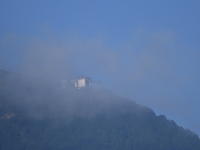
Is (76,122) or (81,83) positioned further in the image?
(81,83)

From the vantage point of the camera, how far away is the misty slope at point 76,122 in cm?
3009

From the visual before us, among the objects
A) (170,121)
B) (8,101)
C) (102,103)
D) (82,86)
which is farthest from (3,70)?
(170,121)

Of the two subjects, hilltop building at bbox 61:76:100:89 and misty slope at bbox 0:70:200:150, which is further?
hilltop building at bbox 61:76:100:89

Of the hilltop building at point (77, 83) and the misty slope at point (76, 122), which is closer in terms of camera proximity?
the misty slope at point (76, 122)

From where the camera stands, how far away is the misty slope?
30094 mm

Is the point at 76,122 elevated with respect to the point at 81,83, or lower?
lower

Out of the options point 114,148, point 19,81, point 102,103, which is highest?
point 19,81

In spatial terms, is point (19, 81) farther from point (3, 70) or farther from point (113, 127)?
point (113, 127)

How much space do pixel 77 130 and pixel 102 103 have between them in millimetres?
6144

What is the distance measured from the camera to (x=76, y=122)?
3322 centimetres

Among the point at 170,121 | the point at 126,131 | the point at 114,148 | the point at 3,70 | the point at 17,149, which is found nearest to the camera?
the point at 17,149

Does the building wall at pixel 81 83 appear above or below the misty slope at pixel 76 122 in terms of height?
above

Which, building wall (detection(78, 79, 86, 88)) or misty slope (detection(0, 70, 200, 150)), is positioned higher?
building wall (detection(78, 79, 86, 88))

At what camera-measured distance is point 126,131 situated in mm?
32781
